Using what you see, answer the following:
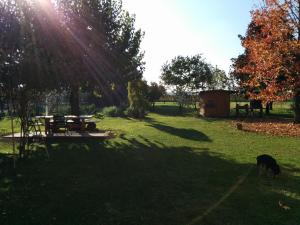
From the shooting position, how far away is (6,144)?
17312mm

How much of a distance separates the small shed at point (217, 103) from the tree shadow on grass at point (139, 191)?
2218 cm

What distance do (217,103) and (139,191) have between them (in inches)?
1093

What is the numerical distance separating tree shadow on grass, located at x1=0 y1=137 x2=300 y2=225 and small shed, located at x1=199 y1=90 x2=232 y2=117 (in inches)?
873

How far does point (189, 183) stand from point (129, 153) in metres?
5.03

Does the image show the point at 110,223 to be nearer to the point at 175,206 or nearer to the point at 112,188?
the point at 175,206

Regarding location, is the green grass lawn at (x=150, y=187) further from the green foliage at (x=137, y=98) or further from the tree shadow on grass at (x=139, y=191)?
the green foliage at (x=137, y=98)

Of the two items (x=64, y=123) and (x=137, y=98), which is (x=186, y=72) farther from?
(x=64, y=123)

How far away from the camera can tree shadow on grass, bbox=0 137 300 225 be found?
716 centimetres

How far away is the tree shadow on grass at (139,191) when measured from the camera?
23.5ft

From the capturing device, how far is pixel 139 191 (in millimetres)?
8859

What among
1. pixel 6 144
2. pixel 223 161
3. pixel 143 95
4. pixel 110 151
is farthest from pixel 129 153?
pixel 143 95

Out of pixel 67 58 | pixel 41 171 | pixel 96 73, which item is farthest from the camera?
pixel 96 73

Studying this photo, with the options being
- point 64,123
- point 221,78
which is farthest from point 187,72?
point 64,123

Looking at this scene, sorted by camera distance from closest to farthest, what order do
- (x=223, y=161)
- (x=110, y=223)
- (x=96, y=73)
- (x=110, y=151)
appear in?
1. (x=110, y=223)
2. (x=223, y=161)
3. (x=110, y=151)
4. (x=96, y=73)
